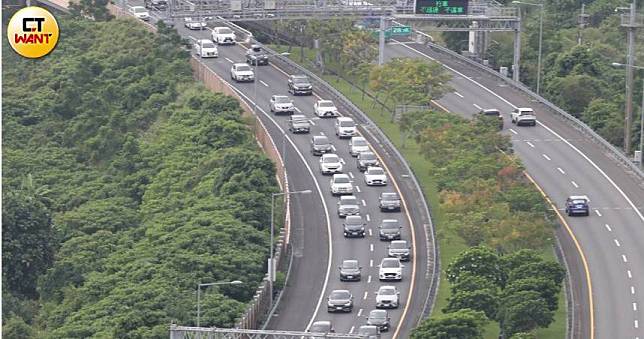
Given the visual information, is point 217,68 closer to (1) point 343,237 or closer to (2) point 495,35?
(2) point 495,35

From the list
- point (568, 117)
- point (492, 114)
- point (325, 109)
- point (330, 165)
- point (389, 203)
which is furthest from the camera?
point (325, 109)

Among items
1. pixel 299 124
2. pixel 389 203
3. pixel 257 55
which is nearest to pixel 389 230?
pixel 389 203

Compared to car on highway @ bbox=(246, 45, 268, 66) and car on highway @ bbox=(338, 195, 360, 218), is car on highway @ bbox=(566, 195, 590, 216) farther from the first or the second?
car on highway @ bbox=(246, 45, 268, 66)

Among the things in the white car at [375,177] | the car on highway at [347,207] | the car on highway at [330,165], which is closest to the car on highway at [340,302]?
the car on highway at [347,207]

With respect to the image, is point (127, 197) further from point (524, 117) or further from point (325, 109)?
point (524, 117)

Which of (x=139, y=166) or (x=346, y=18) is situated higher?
(x=346, y=18)

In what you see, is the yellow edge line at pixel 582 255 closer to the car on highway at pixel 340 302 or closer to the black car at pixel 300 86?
the car on highway at pixel 340 302

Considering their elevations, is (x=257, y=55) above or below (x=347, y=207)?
above

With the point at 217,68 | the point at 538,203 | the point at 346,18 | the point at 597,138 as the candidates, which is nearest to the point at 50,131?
the point at 217,68
